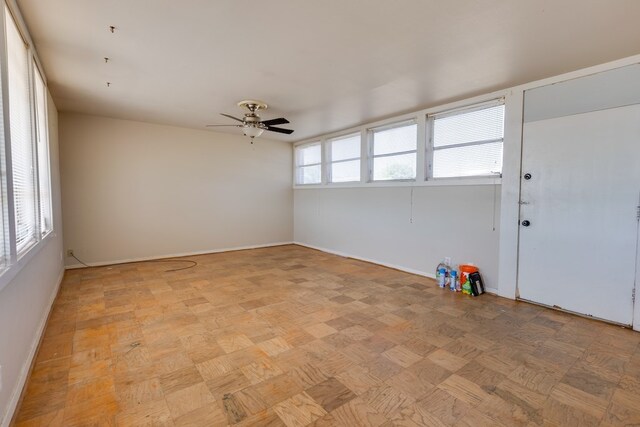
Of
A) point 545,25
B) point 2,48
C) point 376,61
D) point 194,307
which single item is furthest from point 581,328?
point 2,48

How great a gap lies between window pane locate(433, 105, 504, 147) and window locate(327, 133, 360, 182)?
1657 millimetres

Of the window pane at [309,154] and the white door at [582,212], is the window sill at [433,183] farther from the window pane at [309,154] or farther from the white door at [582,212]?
the window pane at [309,154]

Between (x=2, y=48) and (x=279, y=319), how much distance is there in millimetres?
2725

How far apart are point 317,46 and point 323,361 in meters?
2.57

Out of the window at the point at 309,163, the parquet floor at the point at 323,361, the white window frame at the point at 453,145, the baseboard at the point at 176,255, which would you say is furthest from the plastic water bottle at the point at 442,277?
the baseboard at the point at 176,255

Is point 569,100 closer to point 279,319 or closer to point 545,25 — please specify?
point 545,25

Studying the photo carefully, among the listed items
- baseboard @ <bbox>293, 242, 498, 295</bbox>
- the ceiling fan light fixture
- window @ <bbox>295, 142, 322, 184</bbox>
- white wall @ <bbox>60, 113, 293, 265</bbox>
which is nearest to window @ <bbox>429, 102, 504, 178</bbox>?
baseboard @ <bbox>293, 242, 498, 295</bbox>

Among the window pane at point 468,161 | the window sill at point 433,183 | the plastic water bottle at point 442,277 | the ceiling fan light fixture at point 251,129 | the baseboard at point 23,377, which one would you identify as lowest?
the baseboard at point 23,377

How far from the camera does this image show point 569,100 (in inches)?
121

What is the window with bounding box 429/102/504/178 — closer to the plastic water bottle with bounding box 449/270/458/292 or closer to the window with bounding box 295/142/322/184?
the plastic water bottle with bounding box 449/270/458/292

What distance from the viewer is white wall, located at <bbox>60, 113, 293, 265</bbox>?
16.0 ft

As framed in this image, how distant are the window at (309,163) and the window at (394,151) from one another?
5.22ft

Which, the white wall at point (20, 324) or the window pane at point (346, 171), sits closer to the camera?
the white wall at point (20, 324)

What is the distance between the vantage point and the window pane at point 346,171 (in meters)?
5.74
